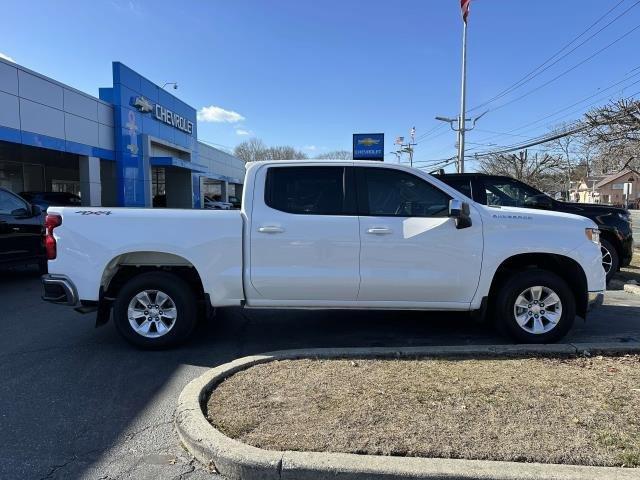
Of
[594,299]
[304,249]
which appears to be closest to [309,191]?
[304,249]

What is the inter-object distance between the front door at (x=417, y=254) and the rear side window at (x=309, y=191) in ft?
0.79

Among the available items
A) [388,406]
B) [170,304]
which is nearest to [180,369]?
[170,304]

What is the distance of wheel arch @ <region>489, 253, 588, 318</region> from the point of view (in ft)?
18.0

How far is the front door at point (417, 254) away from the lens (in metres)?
5.26

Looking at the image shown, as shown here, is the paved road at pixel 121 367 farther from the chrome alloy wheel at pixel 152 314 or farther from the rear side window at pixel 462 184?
the rear side window at pixel 462 184

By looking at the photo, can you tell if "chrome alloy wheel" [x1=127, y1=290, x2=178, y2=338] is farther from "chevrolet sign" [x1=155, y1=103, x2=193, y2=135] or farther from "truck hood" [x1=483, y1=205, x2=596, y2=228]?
"chevrolet sign" [x1=155, y1=103, x2=193, y2=135]

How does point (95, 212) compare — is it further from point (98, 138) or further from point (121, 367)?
point (98, 138)

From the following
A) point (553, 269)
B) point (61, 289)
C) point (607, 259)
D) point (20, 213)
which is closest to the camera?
point (61, 289)

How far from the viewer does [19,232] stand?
968 centimetres

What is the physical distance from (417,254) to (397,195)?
0.68 metres

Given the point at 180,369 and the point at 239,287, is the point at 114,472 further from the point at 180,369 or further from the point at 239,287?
the point at 239,287

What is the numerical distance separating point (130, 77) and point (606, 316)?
2570cm

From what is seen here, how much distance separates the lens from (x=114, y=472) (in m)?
3.15

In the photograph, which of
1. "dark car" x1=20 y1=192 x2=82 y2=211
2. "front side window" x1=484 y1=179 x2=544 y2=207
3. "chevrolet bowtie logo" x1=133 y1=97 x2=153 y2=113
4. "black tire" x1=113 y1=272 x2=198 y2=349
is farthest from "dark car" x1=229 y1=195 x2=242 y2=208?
"chevrolet bowtie logo" x1=133 y1=97 x2=153 y2=113
